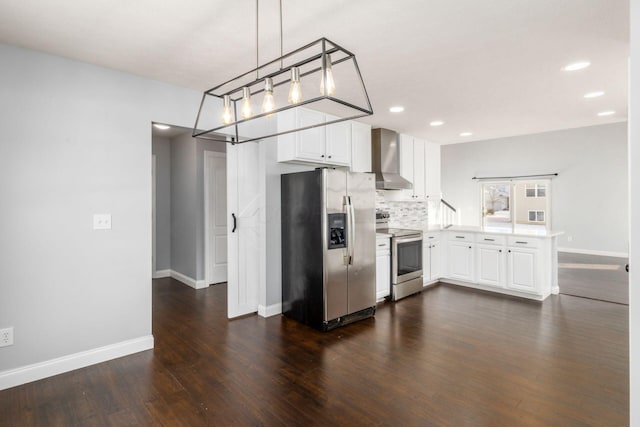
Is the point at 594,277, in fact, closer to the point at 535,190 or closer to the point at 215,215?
the point at 535,190

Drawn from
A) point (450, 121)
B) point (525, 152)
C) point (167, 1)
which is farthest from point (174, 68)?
point (525, 152)

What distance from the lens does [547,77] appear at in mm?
3133

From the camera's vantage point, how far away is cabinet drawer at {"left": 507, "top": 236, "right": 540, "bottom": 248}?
4516 millimetres

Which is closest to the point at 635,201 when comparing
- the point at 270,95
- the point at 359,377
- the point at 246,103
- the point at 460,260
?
the point at 270,95

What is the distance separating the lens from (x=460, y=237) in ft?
17.5

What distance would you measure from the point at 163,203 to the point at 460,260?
5.04 m

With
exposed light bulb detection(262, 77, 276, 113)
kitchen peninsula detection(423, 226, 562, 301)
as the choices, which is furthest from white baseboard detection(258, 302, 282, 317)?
exposed light bulb detection(262, 77, 276, 113)

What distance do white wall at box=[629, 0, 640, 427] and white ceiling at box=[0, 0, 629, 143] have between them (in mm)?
930

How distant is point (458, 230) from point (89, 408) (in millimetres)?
4914

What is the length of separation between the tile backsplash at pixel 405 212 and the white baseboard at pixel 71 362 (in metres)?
3.71

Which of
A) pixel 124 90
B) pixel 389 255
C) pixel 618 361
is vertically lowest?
pixel 618 361

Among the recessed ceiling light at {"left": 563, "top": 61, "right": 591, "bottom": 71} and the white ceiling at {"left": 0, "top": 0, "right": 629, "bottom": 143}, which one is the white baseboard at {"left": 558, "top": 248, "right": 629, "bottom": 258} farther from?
the recessed ceiling light at {"left": 563, "top": 61, "right": 591, "bottom": 71}


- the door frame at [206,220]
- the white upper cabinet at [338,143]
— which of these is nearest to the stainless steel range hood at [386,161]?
the white upper cabinet at [338,143]

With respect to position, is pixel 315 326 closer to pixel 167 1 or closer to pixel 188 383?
pixel 188 383
